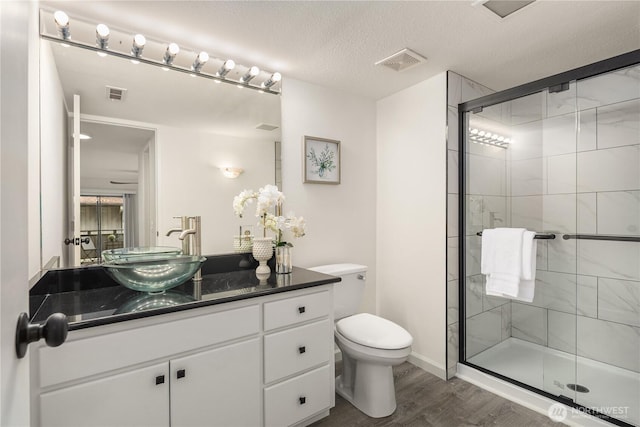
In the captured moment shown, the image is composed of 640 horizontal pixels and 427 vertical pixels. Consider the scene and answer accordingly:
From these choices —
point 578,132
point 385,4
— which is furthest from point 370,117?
point 578,132

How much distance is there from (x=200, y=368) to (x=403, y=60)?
2.17 m

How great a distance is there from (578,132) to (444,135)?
32.1 inches

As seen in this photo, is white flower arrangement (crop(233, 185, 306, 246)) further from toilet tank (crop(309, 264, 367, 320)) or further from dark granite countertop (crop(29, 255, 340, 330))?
toilet tank (crop(309, 264, 367, 320))

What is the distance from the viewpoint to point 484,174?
2471mm

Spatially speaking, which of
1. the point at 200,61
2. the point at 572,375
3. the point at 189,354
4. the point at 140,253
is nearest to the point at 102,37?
the point at 200,61

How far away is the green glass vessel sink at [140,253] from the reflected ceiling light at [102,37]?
1095mm

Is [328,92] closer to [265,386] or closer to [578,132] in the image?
[578,132]

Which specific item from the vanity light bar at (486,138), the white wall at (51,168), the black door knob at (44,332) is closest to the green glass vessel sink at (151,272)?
the white wall at (51,168)

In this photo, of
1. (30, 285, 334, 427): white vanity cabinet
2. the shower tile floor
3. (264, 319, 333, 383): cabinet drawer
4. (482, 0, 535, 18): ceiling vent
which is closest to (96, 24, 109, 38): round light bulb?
(30, 285, 334, 427): white vanity cabinet

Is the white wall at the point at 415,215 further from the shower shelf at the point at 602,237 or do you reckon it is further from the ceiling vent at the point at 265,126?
the ceiling vent at the point at 265,126

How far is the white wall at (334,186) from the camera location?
2441 millimetres

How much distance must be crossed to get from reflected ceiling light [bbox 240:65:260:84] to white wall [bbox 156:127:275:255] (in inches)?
16.3

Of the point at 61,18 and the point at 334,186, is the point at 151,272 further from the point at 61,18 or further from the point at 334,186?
the point at 334,186

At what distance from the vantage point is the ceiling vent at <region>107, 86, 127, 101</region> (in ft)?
5.93
